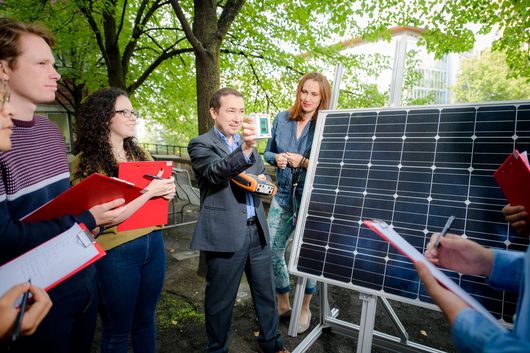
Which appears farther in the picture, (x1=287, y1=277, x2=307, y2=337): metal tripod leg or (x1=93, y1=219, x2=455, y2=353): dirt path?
(x1=93, y1=219, x2=455, y2=353): dirt path

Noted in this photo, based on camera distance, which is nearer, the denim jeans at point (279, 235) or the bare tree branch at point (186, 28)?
the denim jeans at point (279, 235)

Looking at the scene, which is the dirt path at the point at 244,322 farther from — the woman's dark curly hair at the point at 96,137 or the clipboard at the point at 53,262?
the clipboard at the point at 53,262

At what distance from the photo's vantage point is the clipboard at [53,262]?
3.69ft

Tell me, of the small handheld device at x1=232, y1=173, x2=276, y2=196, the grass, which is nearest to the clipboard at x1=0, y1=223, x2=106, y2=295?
the small handheld device at x1=232, y1=173, x2=276, y2=196

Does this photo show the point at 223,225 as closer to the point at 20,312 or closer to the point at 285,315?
the point at 20,312

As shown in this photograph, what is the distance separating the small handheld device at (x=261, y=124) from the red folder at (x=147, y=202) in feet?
2.31

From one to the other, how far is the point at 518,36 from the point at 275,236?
24.7ft

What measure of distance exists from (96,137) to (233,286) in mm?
1615

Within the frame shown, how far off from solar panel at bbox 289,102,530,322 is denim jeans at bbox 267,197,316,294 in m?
0.93

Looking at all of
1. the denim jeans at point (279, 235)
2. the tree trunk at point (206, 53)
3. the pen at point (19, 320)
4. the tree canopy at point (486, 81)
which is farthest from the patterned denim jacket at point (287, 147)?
the tree canopy at point (486, 81)

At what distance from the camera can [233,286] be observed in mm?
2529

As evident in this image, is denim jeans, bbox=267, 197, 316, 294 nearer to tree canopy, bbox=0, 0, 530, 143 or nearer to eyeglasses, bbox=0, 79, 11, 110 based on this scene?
tree canopy, bbox=0, 0, 530, 143

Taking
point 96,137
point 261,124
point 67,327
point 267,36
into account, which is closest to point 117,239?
point 67,327

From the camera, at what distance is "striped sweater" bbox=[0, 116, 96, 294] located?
1.33 metres
